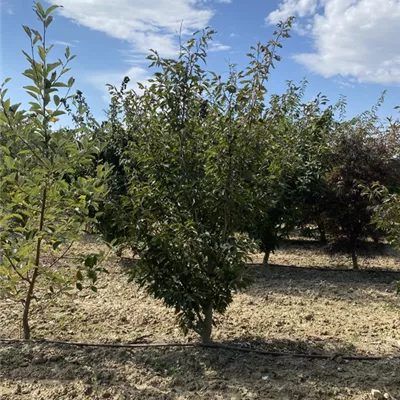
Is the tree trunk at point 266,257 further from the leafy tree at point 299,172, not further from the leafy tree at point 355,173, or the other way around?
the leafy tree at point 355,173

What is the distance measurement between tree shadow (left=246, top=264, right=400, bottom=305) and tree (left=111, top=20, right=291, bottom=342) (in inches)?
78.7

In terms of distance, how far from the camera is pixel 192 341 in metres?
3.64

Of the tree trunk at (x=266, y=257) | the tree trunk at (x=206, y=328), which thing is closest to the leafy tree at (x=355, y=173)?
the tree trunk at (x=266, y=257)

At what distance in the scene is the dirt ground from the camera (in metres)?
2.80

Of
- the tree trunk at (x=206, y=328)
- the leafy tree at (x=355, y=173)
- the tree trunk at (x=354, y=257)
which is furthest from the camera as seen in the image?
the tree trunk at (x=354, y=257)

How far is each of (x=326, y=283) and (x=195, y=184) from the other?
3645 mm

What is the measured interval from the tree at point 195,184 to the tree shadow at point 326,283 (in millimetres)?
1998

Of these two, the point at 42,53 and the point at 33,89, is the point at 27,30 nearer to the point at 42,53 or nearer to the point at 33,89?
the point at 42,53

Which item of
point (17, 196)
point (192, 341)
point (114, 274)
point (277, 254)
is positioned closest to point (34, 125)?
point (17, 196)

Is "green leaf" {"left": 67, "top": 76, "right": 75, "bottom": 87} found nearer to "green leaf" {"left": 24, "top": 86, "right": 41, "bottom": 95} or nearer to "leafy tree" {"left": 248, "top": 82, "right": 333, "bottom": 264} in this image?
"green leaf" {"left": 24, "top": 86, "right": 41, "bottom": 95}

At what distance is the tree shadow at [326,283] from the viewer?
552 centimetres

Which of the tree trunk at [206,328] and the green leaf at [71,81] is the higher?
the green leaf at [71,81]

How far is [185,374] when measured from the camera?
9.86ft

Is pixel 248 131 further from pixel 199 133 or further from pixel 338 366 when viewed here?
pixel 338 366
